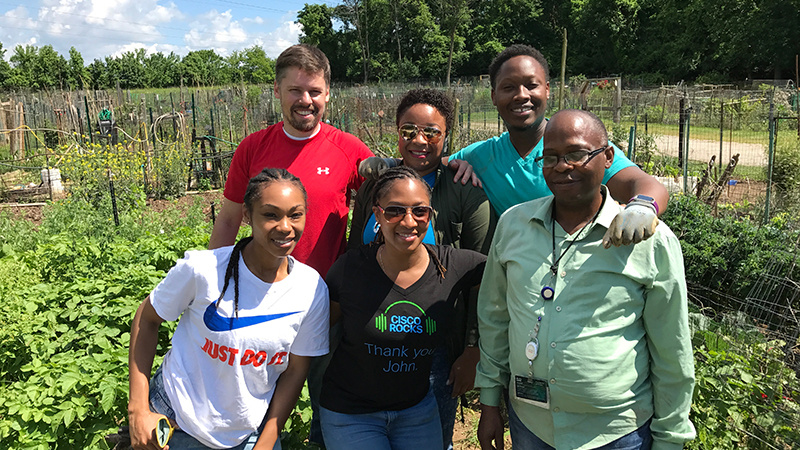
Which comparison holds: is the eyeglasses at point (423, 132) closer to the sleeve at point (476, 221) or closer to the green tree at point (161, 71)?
the sleeve at point (476, 221)

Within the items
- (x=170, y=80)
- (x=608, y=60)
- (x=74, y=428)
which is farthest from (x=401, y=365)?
(x=170, y=80)

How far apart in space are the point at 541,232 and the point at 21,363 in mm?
3321

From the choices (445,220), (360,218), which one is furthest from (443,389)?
(360,218)

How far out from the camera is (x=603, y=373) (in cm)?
167

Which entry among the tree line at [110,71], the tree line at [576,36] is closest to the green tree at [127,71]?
the tree line at [110,71]

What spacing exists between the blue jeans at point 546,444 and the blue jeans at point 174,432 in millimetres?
935

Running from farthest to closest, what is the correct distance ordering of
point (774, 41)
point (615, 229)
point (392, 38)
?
1. point (392, 38)
2. point (774, 41)
3. point (615, 229)

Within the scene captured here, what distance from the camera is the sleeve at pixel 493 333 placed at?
1961 millimetres

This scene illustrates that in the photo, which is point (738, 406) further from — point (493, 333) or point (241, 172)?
point (241, 172)

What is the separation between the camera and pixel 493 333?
6.53 ft

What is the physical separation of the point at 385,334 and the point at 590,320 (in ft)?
2.45

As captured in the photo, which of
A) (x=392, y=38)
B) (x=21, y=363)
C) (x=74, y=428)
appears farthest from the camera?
(x=392, y=38)

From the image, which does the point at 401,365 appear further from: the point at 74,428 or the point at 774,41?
the point at 774,41

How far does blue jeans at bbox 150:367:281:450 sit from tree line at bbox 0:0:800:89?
1367 inches
